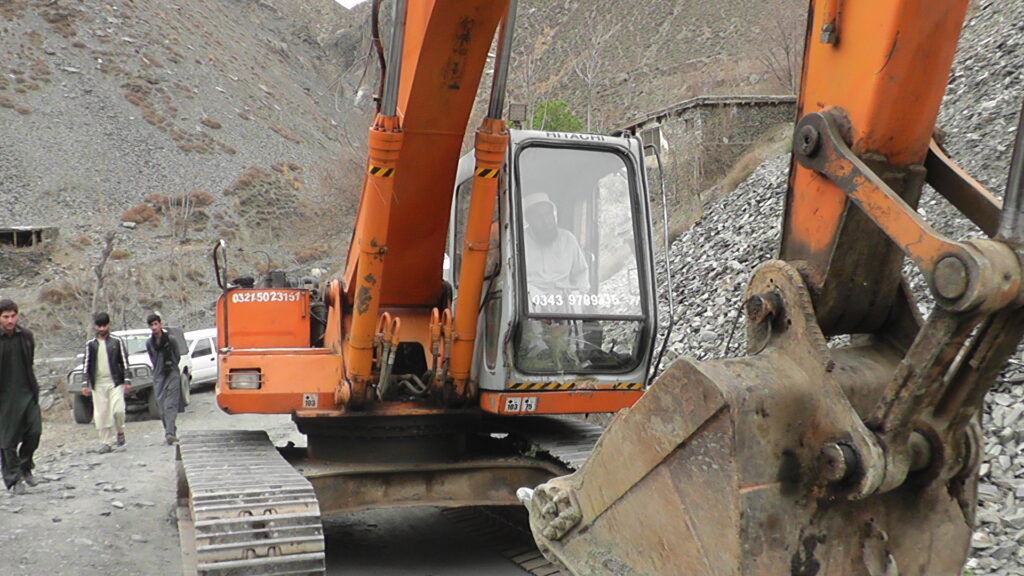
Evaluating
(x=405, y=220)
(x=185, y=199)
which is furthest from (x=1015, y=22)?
(x=185, y=199)

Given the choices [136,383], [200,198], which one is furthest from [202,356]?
[200,198]

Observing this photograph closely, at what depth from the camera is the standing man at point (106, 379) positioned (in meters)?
10.3

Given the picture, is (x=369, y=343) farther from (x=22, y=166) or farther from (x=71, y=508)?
(x=22, y=166)

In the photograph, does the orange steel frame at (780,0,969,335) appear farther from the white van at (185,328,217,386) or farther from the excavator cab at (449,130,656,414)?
the white van at (185,328,217,386)

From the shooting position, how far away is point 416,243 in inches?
238

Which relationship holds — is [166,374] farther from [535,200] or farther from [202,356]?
[202,356]

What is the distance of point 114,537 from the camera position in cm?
691

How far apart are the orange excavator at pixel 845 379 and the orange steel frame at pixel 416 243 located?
2623mm

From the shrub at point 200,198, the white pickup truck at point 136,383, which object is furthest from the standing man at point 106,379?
the shrub at point 200,198

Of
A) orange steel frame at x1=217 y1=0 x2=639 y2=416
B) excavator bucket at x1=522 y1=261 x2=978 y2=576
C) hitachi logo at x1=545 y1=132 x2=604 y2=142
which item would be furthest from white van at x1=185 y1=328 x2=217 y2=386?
excavator bucket at x1=522 y1=261 x2=978 y2=576

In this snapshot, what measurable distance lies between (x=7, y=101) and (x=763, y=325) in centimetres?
4531

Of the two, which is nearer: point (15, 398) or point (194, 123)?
point (15, 398)

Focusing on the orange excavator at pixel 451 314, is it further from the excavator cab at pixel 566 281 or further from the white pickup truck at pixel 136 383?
the white pickup truck at pixel 136 383

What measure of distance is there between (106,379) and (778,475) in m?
9.47
